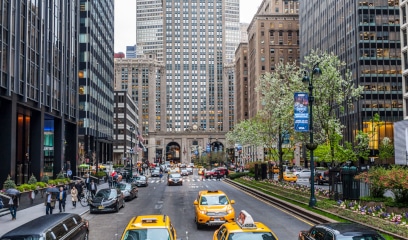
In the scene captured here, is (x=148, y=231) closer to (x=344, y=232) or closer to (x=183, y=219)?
(x=344, y=232)

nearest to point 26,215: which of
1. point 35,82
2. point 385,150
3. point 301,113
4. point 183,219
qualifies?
point 183,219

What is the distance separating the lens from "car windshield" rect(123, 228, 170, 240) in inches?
491

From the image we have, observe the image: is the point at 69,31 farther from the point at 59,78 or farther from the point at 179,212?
the point at 179,212

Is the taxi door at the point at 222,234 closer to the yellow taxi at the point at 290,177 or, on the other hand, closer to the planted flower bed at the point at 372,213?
the planted flower bed at the point at 372,213

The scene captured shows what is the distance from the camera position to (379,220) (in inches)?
752

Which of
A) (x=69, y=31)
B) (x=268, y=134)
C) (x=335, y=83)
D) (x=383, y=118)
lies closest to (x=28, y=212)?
(x=335, y=83)

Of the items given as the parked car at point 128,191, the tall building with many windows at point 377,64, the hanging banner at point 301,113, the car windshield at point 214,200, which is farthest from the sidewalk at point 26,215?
the tall building with many windows at point 377,64

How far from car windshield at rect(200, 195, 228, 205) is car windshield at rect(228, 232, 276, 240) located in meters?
8.85

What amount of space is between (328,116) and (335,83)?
2651 millimetres

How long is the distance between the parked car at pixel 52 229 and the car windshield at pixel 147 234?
7.61ft

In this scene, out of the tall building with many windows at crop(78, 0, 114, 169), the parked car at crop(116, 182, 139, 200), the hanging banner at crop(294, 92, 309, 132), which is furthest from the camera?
the tall building with many windows at crop(78, 0, 114, 169)

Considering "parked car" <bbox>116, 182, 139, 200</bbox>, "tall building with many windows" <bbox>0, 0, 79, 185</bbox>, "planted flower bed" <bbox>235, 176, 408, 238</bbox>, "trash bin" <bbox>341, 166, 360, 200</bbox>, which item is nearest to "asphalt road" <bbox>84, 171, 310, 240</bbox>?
"parked car" <bbox>116, 182, 139, 200</bbox>

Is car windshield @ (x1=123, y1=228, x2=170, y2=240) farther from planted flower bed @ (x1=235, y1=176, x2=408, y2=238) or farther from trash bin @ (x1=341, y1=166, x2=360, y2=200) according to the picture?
trash bin @ (x1=341, y1=166, x2=360, y2=200)

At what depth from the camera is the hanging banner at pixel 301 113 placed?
26703 mm
